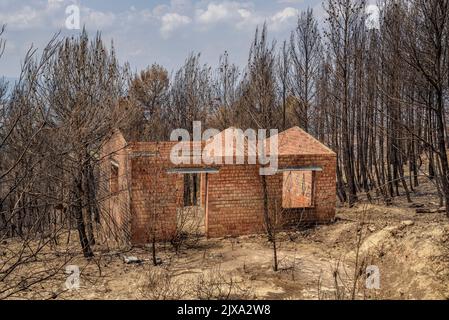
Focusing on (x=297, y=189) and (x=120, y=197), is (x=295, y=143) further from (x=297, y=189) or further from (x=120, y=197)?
(x=120, y=197)

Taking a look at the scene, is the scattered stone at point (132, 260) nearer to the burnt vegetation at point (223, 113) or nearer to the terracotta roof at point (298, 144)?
the burnt vegetation at point (223, 113)

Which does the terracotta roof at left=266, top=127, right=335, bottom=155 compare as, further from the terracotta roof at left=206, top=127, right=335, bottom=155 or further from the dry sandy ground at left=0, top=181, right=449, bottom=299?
the dry sandy ground at left=0, top=181, right=449, bottom=299

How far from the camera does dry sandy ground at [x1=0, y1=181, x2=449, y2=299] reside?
696 centimetres

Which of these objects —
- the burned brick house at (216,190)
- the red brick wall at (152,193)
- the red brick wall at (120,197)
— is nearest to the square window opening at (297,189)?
the burned brick house at (216,190)

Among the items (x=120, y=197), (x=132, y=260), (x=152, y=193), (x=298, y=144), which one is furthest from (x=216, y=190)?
(x=298, y=144)

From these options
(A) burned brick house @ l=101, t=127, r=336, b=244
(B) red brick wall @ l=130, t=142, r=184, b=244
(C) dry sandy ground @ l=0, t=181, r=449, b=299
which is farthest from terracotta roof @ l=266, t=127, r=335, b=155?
(B) red brick wall @ l=130, t=142, r=184, b=244

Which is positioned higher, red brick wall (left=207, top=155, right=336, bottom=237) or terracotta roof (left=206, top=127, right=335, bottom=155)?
terracotta roof (left=206, top=127, right=335, bottom=155)

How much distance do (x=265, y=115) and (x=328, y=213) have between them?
3.63 meters

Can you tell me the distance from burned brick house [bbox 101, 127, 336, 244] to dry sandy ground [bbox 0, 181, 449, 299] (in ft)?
1.64

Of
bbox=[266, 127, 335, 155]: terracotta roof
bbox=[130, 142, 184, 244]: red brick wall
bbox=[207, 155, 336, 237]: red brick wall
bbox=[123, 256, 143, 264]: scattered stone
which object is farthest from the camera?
bbox=[266, 127, 335, 155]: terracotta roof

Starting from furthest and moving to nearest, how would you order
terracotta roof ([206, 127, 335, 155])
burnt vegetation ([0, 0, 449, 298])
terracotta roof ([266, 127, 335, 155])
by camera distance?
terracotta roof ([266, 127, 335, 155]) < terracotta roof ([206, 127, 335, 155]) < burnt vegetation ([0, 0, 449, 298])

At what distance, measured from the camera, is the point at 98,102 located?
29.5 feet

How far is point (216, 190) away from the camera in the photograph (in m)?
11.0

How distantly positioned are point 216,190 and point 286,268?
3224mm
